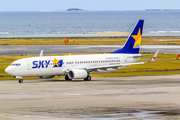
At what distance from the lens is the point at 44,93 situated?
133ft

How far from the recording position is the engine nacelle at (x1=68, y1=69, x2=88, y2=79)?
177 ft

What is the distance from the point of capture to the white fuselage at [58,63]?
51.1 metres

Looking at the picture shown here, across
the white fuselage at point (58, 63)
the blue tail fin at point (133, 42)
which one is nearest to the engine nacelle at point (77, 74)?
the white fuselage at point (58, 63)

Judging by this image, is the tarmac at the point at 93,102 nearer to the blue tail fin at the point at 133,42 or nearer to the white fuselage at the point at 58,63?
the white fuselage at the point at 58,63

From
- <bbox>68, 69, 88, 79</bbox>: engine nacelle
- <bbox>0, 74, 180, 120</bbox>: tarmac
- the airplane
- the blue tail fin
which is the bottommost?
<bbox>0, 74, 180, 120</bbox>: tarmac

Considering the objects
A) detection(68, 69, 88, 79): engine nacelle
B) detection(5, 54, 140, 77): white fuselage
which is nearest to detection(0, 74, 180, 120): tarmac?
detection(5, 54, 140, 77): white fuselage

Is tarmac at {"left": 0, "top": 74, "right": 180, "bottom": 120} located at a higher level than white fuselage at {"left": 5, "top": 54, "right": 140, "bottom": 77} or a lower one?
lower

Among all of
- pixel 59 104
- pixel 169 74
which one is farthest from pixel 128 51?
pixel 59 104

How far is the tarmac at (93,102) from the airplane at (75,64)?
18.7 feet

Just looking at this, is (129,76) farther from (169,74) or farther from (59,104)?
(59,104)

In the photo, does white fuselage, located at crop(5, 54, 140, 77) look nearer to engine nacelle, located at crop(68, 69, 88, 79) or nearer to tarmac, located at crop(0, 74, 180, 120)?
engine nacelle, located at crop(68, 69, 88, 79)

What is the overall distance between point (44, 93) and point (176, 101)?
13990 mm

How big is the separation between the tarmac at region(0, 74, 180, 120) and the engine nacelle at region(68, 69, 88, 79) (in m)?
6.25

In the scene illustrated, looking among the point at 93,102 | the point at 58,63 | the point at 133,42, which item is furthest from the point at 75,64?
the point at 93,102
